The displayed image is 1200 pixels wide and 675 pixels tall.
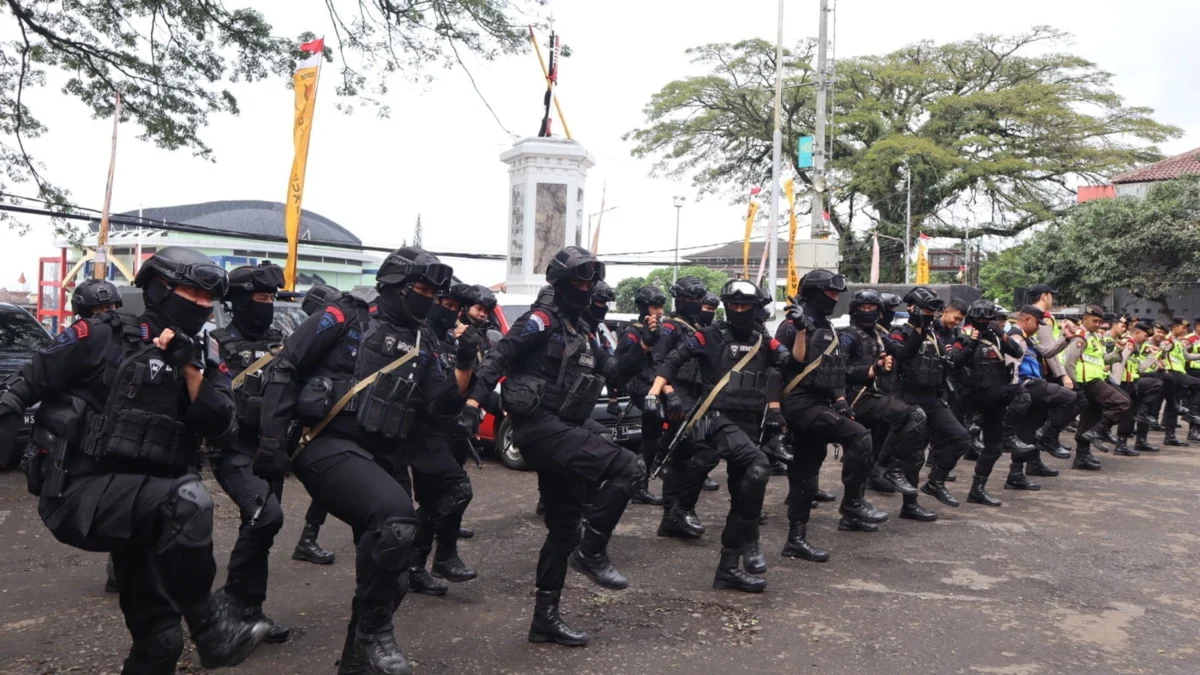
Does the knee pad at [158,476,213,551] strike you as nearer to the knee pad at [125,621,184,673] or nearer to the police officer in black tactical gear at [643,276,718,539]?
the knee pad at [125,621,184,673]

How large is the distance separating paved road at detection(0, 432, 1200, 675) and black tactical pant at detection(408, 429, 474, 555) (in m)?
0.49

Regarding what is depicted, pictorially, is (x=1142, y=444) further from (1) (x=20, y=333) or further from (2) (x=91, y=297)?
(1) (x=20, y=333)

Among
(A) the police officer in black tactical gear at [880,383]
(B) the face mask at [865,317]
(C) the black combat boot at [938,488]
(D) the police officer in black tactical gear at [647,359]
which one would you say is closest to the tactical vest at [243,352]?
(D) the police officer in black tactical gear at [647,359]

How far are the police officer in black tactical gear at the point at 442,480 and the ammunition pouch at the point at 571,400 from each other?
20.1 inches

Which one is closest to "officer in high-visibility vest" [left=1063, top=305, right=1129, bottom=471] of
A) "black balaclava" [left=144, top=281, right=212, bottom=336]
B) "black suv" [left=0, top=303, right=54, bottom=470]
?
"black balaclava" [left=144, top=281, right=212, bottom=336]

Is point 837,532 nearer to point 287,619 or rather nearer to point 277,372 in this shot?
point 287,619

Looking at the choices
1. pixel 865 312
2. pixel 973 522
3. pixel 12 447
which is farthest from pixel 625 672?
pixel 973 522

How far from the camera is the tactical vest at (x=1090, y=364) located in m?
11.2

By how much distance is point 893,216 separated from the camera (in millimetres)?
39156

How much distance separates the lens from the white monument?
19.3m

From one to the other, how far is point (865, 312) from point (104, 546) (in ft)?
19.5

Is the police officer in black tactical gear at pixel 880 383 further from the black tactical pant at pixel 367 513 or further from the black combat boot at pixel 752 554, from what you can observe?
the black tactical pant at pixel 367 513

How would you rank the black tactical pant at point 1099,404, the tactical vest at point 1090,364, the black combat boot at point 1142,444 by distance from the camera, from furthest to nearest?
the black combat boot at point 1142,444 < the tactical vest at point 1090,364 < the black tactical pant at point 1099,404

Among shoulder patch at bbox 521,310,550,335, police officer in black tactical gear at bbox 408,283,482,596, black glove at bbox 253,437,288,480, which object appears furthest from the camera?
shoulder patch at bbox 521,310,550,335
